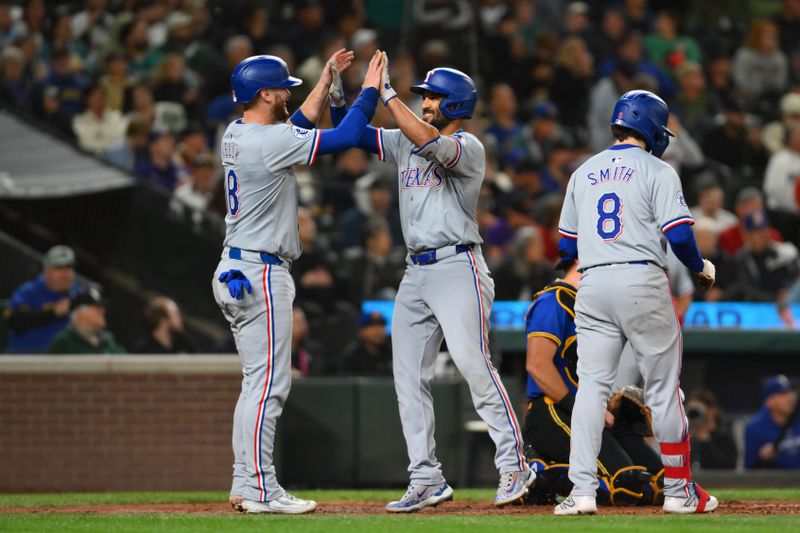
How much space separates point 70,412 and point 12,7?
5.73 meters

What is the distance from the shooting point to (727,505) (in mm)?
6723

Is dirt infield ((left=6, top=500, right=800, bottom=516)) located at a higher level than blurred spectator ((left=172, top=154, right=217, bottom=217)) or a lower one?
lower

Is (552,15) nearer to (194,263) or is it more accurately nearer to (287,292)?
(194,263)

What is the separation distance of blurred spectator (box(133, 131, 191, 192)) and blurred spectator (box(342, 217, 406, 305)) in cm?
214

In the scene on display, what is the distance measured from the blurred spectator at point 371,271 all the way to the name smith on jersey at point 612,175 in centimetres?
498

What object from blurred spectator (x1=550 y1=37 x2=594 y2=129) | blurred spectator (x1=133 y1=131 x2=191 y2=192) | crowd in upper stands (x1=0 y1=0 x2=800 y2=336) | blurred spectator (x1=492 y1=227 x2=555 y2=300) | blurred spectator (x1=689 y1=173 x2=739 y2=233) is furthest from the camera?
blurred spectator (x1=550 y1=37 x2=594 y2=129)

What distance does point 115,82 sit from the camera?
44.3 feet

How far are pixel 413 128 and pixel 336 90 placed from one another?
70cm

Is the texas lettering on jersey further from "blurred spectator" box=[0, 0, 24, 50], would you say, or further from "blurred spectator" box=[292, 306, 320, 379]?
"blurred spectator" box=[0, 0, 24, 50]

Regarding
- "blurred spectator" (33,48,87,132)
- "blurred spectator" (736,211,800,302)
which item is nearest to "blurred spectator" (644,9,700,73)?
"blurred spectator" (736,211,800,302)

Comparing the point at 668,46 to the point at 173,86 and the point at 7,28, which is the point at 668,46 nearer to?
the point at 173,86

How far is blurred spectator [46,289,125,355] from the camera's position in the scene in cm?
997

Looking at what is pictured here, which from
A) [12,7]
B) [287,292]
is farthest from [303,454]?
[12,7]

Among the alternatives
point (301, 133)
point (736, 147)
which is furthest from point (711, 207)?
point (301, 133)
